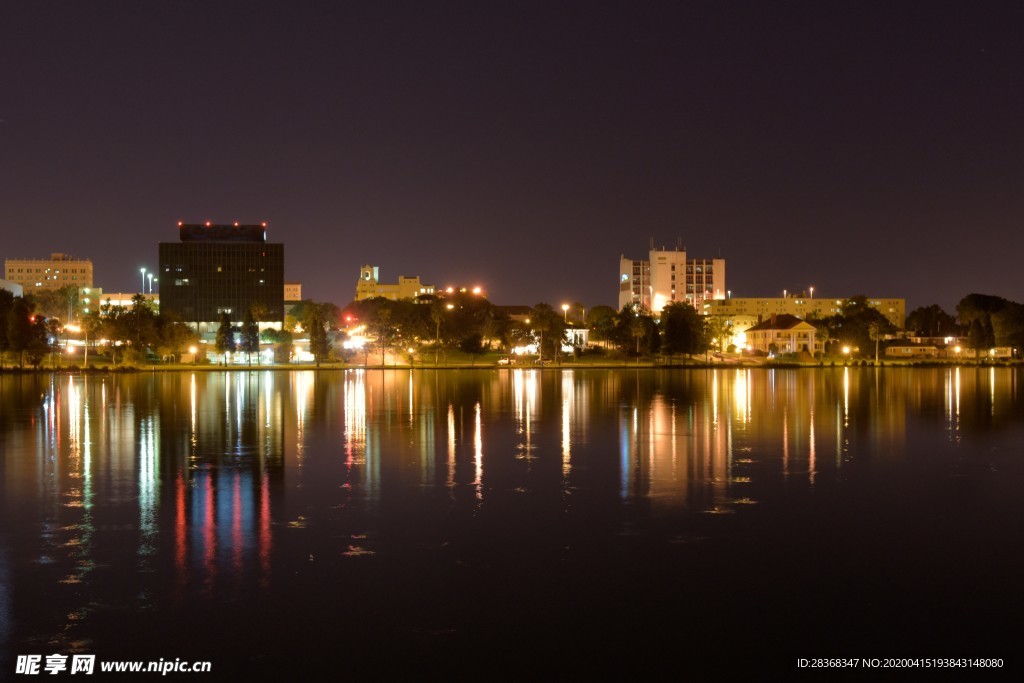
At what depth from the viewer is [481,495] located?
61.1ft

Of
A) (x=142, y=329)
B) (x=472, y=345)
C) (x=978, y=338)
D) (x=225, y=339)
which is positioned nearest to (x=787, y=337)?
(x=978, y=338)

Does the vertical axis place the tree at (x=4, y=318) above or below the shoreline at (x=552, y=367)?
above

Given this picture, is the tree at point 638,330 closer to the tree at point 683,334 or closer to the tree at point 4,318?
the tree at point 683,334

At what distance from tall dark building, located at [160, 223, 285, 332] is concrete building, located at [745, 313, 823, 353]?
81050 millimetres

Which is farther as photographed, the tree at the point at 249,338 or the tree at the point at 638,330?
the tree at the point at 638,330

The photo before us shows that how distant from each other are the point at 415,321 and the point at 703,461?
9309 centimetres

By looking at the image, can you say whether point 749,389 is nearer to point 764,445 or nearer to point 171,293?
point 764,445

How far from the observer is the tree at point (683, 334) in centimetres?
11919

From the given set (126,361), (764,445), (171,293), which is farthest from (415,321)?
(764,445)

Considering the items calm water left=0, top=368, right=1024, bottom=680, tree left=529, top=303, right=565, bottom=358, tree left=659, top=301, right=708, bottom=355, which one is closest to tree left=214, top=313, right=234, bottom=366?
tree left=529, top=303, right=565, bottom=358

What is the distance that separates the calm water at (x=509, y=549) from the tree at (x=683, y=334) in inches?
3539

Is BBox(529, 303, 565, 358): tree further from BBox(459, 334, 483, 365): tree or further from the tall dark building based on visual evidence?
the tall dark building

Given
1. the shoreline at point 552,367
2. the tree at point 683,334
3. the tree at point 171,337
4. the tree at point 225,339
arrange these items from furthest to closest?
the tree at point 683,334 < the tree at point 225,339 < the tree at point 171,337 < the shoreline at point 552,367

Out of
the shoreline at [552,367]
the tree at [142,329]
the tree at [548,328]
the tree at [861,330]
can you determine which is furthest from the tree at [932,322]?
the tree at [142,329]
